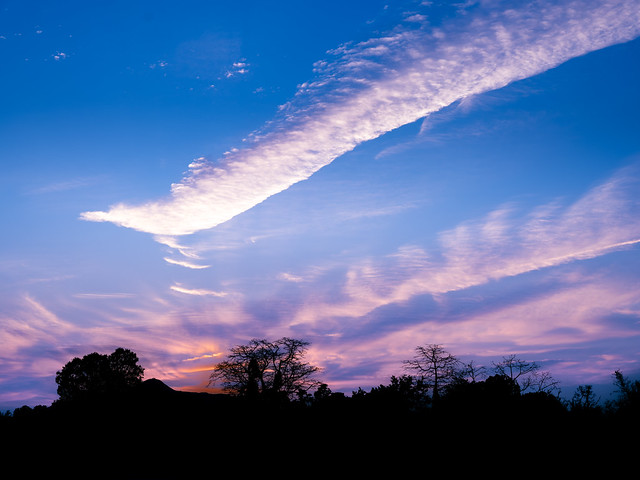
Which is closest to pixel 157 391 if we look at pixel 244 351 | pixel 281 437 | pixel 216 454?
pixel 216 454

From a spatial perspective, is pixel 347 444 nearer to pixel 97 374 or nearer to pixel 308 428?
pixel 308 428

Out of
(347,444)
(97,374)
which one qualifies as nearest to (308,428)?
(347,444)

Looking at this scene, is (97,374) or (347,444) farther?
(97,374)

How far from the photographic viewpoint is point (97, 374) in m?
63.8

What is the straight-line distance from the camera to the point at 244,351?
211 feet

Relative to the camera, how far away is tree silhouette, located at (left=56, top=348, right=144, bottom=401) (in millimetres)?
62312

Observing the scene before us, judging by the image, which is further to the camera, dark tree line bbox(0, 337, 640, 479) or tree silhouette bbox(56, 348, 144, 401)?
tree silhouette bbox(56, 348, 144, 401)

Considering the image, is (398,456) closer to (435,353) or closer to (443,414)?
(443,414)

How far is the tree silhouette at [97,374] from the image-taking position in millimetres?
62312

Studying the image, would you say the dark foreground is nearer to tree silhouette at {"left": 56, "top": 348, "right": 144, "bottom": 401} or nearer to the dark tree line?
the dark tree line

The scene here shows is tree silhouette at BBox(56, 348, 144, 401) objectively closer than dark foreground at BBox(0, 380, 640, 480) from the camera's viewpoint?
No

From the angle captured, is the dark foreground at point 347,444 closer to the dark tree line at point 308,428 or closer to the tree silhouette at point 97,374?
the dark tree line at point 308,428

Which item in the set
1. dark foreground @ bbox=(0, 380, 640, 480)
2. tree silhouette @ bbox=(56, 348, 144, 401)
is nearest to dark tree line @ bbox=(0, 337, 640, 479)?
dark foreground @ bbox=(0, 380, 640, 480)

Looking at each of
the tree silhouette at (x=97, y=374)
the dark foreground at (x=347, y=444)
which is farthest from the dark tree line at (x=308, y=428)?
the tree silhouette at (x=97, y=374)
